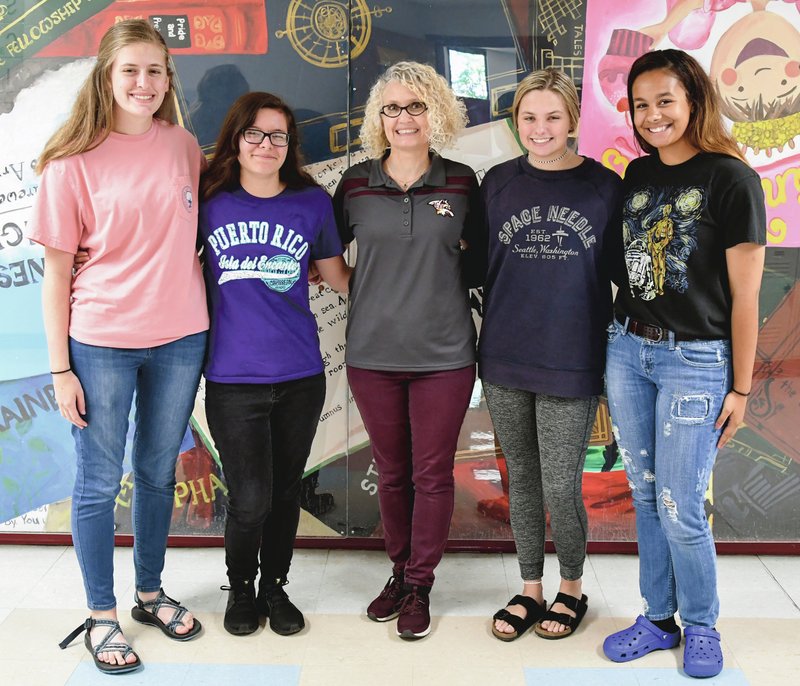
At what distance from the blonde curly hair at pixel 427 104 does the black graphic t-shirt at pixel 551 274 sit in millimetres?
201

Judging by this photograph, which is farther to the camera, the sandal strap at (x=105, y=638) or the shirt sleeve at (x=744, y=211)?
the sandal strap at (x=105, y=638)

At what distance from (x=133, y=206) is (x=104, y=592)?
108cm

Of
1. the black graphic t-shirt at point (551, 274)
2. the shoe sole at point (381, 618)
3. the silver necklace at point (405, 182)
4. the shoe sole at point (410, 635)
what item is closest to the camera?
the black graphic t-shirt at point (551, 274)

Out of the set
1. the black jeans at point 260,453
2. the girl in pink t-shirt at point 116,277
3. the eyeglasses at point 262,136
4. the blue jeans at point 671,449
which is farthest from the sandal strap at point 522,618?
the eyeglasses at point 262,136

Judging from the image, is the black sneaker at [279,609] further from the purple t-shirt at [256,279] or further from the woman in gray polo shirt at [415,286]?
the purple t-shirt at [256,279]

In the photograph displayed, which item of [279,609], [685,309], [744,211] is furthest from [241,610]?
[744,211]

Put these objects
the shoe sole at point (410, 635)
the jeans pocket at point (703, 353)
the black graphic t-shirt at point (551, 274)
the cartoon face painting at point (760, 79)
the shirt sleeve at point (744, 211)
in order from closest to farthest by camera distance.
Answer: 1. the shirt sleeve at point (744, 211)
2. the jeans pocket at point (703, 353)
3. the black graphic t-shirt at point (551, 274)
4. the shoe sole at point (410, 635)
5. the cartoon face painting at point (760, 79)

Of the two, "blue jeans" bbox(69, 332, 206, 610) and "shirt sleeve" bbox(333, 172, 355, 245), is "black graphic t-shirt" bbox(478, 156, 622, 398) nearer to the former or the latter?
"shirt sleeve" bbox(333, 172, 355, 245)

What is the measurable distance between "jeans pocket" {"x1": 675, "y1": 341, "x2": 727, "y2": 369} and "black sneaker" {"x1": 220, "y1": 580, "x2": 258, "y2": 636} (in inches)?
55.7

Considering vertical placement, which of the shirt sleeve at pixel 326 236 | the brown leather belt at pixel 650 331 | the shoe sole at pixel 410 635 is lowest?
the shoe sole at pixel 410 635

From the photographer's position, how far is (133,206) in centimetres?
226

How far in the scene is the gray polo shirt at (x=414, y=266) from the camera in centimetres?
239

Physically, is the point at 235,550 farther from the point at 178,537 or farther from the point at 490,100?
the point at 490,100

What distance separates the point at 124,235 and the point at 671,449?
1.51 meters
